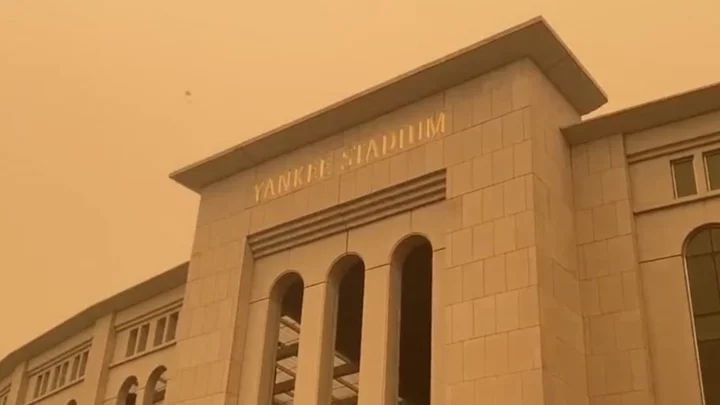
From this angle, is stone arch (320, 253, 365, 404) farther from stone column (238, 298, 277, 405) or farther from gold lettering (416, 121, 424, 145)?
gold lettering (416, 121, 424, 145)

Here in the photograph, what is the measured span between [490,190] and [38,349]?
937 inches

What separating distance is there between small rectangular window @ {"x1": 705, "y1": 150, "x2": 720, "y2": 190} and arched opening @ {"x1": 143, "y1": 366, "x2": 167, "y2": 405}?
16826 mm

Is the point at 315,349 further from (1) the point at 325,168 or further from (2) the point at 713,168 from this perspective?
(2) the point at 713,168

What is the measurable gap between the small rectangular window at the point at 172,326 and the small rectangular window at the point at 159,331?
0.36 m

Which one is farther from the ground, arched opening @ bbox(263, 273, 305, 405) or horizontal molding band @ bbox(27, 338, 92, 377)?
horizontal molding band @ bbox(27, 338, 92, 377)

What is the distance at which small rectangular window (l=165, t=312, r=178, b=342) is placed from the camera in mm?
27462

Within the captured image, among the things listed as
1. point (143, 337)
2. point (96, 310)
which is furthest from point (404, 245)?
point (96, 310)

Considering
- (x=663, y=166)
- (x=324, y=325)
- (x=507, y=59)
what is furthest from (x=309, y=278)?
(x=663, y=166)

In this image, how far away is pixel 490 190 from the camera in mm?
17797

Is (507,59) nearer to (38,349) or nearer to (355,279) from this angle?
(355,279)

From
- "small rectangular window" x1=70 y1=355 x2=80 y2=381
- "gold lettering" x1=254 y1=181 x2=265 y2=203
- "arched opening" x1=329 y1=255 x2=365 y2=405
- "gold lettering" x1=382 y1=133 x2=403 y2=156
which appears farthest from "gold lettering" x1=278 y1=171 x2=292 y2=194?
"small rectangular window" x1=70 y1=355 x2=80 y2=381

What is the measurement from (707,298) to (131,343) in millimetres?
19068

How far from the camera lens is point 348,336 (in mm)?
26328

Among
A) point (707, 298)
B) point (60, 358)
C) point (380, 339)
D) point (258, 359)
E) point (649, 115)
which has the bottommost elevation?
point (380, 339)
